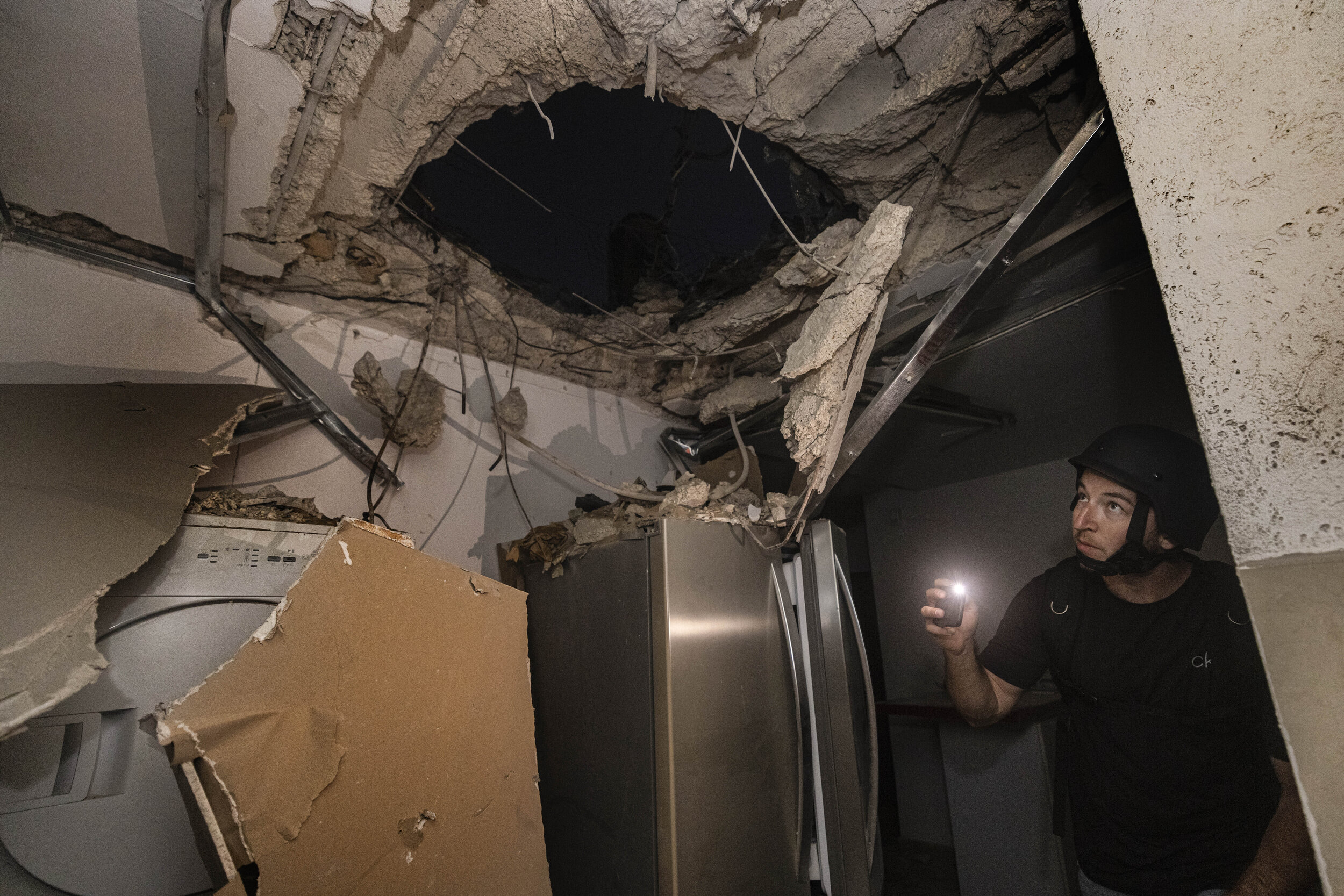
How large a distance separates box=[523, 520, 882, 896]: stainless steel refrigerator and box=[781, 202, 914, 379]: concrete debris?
0.57 metres

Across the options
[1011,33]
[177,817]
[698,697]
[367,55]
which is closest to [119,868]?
[177,817]

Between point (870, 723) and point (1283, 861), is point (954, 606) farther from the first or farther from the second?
point (1283, 861)

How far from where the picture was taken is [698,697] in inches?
58.5

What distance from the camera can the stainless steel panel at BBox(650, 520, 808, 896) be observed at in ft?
4.59

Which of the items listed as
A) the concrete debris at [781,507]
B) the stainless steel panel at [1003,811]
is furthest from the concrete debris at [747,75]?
the stainless steel panel at [1003,811]

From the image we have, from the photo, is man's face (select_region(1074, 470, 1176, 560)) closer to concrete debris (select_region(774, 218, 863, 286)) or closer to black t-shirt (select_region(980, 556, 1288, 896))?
black t-shirt (select_region(980, 556, 1288, 896))

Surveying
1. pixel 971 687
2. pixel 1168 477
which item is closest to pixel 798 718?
pixel 971 687

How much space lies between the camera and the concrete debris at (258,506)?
4.34 feet

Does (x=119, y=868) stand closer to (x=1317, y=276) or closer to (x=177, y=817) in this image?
(x=177, y=817)

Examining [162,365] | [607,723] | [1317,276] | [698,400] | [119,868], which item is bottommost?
[119,868]

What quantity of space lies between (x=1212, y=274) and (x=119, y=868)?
2.02 meters

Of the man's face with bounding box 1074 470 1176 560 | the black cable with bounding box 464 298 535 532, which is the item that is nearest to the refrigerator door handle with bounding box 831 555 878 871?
the man's face with bounding box 1074 470 1176 560

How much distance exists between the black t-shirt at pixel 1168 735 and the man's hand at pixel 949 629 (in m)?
0.25

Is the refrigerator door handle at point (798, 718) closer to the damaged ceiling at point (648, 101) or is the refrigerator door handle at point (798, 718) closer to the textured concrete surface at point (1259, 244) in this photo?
the damaged ceiling at point (648, 101)
